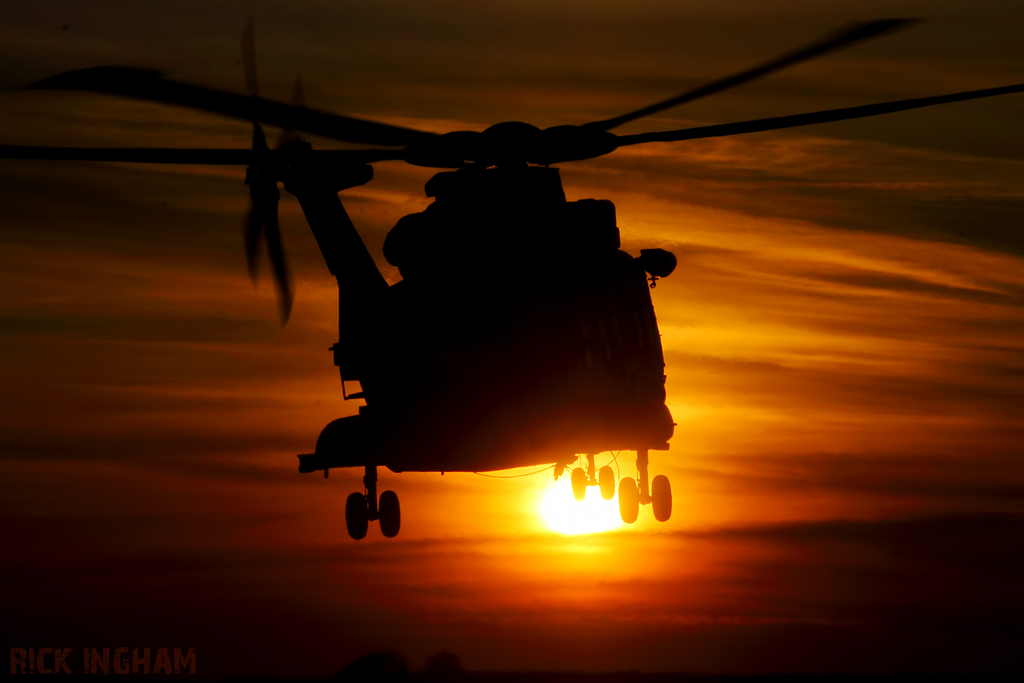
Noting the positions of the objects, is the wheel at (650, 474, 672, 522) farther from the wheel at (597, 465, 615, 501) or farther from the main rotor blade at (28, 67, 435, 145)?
the main rotor blade at (28, 67, 435, 145)

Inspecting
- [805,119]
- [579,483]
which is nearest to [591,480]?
[579,483]

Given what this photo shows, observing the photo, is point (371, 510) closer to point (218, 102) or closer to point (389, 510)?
point (389, 510)

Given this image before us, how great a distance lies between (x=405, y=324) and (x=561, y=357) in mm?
3286

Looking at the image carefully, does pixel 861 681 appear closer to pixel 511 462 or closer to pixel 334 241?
pixel 511 462

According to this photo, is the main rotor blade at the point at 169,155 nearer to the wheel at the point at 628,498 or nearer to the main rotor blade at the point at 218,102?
the main rotor blade at the point at 218,102

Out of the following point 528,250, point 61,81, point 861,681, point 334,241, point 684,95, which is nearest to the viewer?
point 61,81

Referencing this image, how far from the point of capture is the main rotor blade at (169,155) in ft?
67.8

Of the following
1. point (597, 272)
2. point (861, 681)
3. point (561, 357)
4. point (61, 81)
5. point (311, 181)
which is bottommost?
point (861, 681)

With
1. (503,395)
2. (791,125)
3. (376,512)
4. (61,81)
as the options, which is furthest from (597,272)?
(61,81)

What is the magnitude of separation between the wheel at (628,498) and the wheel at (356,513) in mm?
5775

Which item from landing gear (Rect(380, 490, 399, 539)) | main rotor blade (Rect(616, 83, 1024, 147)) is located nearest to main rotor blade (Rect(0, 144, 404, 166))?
main rotor blade (Rect(616, 83, 1024, 147))

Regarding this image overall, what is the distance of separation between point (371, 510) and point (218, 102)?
10097 mm

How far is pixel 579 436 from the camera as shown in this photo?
21.3 metres

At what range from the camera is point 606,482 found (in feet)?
81.8
